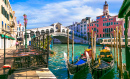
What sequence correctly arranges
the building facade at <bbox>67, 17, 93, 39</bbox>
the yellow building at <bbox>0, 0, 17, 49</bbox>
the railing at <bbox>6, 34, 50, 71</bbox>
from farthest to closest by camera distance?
the building facade at <bbox>67, 17, 93, 39</bbox> → the yellow building at <bbox>0, 0, 17, 49</bbox> → the railing at <bbox>6, 34, 50, 71</bbox>

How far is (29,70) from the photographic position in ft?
16.8

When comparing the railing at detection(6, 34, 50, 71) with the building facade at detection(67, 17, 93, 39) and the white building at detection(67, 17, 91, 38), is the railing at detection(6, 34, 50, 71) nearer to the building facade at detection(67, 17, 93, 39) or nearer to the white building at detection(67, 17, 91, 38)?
the building facade at detection(67, 17, 93, 39)

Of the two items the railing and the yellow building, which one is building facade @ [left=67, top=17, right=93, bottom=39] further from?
the railing

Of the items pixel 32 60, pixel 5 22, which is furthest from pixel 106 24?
pixel 32 60

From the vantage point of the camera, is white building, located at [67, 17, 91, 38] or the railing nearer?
the railing

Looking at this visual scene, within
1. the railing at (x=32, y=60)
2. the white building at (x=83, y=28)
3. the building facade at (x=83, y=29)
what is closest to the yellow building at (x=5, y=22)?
the railing at (x=32, y=60)

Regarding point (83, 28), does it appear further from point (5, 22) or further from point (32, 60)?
point (32, 60)

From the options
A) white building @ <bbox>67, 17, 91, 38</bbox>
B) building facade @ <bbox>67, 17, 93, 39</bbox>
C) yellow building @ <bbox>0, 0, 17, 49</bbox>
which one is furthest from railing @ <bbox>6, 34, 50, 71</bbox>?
white building @ <bbox>67, 17, 91, 38</bbox>

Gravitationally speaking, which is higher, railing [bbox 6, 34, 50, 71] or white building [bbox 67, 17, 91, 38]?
white building [bbox 67, 17, 91, 38]

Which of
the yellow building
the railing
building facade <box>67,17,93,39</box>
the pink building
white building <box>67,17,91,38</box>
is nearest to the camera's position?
the railing

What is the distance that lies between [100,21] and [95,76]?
38.5 m

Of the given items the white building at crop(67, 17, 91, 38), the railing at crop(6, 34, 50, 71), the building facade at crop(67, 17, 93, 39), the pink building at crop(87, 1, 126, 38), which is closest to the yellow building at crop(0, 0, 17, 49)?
the railing at crop(6, 34, 50, 71)

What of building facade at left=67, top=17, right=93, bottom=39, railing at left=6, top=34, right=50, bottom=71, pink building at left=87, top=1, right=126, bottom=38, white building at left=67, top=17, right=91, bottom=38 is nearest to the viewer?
railing at left=6, top=34, right=50, bottom=71

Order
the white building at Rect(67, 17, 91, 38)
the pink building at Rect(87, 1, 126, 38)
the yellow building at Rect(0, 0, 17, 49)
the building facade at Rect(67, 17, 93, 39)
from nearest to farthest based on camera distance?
the yellow building at Rect(0, 0, 17, 49)
the pink building at Rect(87, 1, 126, 38)
the building facade at Rect(67, 17, 93, 39)
the white building at Rect(67, 17, 91, 38)
